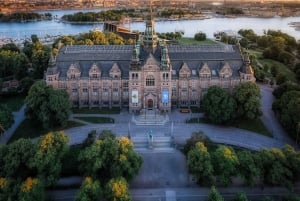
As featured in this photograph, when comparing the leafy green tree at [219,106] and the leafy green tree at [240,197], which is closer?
the leafy green tree at [240,197]

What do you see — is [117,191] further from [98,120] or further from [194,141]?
[98,120]

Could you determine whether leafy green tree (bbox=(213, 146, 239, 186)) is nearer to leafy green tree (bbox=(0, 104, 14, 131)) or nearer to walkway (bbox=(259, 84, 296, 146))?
A: walkway (bbox=(259, 84, 296, 146))

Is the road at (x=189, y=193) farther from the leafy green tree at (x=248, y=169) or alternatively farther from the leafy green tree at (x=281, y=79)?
the leafy green tree at (x=281, y=79)

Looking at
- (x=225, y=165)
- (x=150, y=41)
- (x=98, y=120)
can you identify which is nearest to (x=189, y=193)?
(x=225, y=165)

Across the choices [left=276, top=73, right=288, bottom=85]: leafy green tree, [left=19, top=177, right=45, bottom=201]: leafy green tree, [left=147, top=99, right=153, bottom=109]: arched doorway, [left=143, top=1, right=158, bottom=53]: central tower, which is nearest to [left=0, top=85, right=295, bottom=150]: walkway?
[left=147, top=99, right=153, bottom=109]: arched doorway

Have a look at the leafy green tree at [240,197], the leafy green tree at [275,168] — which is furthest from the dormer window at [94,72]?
the leafy green tree at [240,197]

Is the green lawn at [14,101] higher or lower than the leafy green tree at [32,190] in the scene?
higher

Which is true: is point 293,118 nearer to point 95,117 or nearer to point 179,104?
point 179,104
